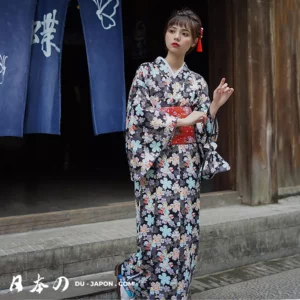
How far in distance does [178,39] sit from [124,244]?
222cm

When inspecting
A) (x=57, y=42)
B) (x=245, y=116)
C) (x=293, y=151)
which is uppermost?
(x=57, y=42)

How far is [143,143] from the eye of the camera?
143 inches

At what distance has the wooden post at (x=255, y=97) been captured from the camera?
6.34 meters

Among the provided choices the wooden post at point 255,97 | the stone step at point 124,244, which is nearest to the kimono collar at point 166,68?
the stone step at point 124,244

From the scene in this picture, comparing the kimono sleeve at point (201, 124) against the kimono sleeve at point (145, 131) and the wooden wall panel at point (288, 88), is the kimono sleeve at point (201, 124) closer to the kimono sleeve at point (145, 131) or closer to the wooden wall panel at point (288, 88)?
the kimono sleeve at point (145, 131)

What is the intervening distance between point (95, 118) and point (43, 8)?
1359mm

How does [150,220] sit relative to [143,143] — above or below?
below

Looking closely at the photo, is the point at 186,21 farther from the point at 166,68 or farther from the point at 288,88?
the point at 288,88

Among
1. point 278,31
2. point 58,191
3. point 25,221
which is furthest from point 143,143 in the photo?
point 58,191

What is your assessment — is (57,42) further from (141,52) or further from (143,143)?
(141,52)

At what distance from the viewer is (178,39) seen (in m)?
3.71

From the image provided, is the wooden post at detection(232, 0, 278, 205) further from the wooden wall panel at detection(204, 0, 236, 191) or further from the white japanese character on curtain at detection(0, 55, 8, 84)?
the white japanese character on curtain at detection(0, 55, 8, 84)

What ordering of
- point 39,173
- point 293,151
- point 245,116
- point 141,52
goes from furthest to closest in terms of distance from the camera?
point 39,173, point 141,52, point 293,151, point 245,116

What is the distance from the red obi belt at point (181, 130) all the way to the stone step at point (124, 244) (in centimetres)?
159
